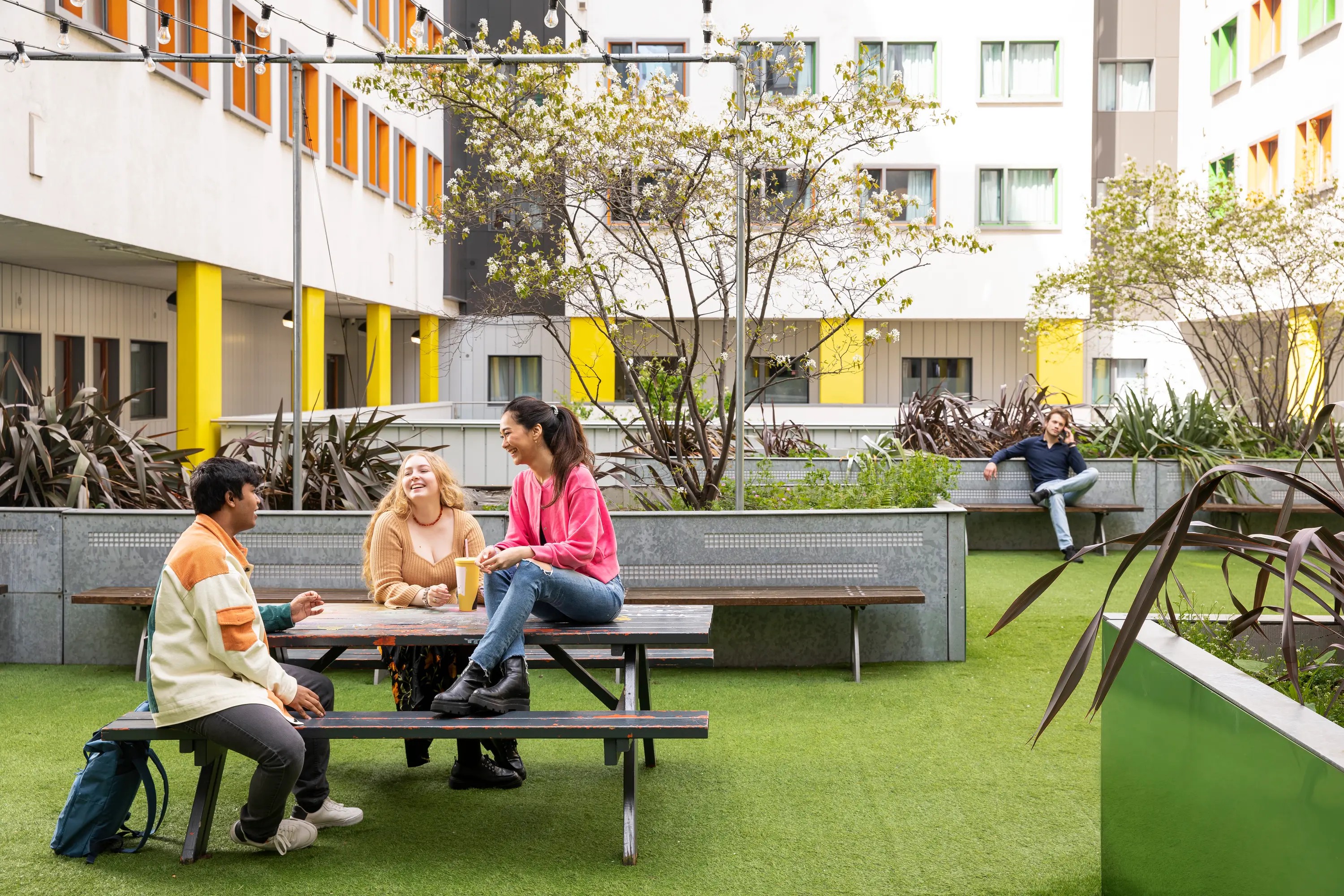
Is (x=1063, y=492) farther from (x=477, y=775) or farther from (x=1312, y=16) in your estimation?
(x=1312, y=16)

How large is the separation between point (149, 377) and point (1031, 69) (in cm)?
1756

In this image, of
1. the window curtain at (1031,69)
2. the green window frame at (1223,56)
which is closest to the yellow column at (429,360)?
the window curtain at (1031,69)

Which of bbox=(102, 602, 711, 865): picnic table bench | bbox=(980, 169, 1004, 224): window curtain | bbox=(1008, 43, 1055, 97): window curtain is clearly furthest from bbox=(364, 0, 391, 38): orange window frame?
bbox=(102, 602, 711, 865): picnic table bench

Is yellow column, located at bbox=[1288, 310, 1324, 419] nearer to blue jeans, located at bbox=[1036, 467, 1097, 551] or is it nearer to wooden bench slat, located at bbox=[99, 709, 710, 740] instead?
blue jeans, located at bbox=[1036, 467, 1097, 551]

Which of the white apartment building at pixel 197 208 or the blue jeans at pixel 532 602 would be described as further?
the white apartment building at pixel 197 208

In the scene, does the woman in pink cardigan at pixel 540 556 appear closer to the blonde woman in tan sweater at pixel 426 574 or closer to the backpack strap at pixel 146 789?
the blonde woman in tan sweater at pixel 426 574

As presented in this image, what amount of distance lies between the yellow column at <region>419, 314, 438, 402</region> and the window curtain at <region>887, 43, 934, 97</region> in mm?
10914

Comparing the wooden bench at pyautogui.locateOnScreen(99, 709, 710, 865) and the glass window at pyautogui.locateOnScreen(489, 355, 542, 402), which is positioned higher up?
the glass window at pyautogui.locateOnScreen(489, 355, 542, 402)

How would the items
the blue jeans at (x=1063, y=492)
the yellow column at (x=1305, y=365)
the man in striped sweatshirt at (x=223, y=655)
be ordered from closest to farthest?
the man in striped sweatshirt at (x=223, y=655)
the blue jeans at (x=1063, y=492)
the yellow column at (x=1305, y=365)

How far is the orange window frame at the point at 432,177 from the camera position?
83.5 feet

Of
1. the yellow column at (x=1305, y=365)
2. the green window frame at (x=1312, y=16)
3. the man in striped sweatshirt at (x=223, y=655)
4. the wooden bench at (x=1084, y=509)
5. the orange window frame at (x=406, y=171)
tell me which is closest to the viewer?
the man in striped sweatshirt at (x=223, y=655)

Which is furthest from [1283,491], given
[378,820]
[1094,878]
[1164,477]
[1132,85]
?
[1132,85]

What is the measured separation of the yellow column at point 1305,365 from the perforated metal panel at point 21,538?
9737 millimetres

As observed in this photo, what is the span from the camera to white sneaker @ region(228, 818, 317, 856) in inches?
171
